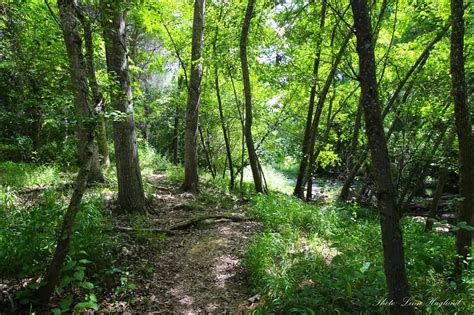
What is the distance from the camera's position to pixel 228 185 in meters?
11.3

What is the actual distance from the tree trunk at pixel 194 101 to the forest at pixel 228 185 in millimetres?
53

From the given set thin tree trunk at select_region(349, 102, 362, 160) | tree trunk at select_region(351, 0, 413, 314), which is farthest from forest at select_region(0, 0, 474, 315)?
thin tree trunk at select_region(349, 102, 362, 160)

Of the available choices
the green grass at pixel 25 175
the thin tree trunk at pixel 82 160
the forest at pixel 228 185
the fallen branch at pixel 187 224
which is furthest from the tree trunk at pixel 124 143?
the thin tree trunk at pixel 82 160

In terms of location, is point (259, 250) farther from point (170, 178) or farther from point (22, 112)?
point (22, 112)

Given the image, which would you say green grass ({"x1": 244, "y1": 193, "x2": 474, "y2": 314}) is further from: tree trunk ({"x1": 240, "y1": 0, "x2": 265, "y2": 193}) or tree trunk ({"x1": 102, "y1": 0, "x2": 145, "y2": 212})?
tree trunk ({"x1": 240, "y1": 0, "x2": 265, "y2": 193})

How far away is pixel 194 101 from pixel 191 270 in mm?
5568

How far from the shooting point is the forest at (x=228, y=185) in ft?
10.4

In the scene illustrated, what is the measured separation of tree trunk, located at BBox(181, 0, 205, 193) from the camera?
8.88m

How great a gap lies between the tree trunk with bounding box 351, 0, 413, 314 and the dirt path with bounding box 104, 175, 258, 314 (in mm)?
1825

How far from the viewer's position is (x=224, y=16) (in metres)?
9.89

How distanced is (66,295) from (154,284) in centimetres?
112

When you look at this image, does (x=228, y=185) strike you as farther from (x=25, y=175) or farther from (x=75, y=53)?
(x=75, y=53)

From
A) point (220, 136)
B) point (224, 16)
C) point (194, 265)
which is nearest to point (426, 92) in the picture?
point (224, 16)

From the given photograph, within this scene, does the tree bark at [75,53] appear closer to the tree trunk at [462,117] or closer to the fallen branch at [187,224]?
the fallen branch at [187,224]
